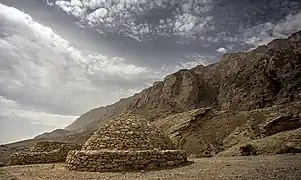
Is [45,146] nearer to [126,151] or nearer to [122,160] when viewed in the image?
[126,151]

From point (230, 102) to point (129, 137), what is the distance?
166 feet

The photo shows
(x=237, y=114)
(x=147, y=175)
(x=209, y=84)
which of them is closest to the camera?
(x=147, y=175)

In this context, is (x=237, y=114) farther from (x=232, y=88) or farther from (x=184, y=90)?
(x=184, y=90)

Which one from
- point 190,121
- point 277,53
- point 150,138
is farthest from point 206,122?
point 277,53

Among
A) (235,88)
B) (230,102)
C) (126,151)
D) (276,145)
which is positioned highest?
(235,88)

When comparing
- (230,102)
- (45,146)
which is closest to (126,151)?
(45,146)

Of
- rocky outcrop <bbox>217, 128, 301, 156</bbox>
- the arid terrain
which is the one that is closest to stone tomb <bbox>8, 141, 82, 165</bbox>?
the arid terrain

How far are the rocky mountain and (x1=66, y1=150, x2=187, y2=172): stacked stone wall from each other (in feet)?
35.3

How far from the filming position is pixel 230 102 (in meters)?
64.1

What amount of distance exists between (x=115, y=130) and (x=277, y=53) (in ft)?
190

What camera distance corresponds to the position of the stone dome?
53.6 ft

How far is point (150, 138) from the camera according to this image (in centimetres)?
1705

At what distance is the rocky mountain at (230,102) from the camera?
3391cm

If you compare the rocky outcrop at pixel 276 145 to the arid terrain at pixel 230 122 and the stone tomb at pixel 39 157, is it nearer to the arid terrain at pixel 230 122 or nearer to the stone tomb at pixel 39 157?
the arid terrain at pixel 230 122
